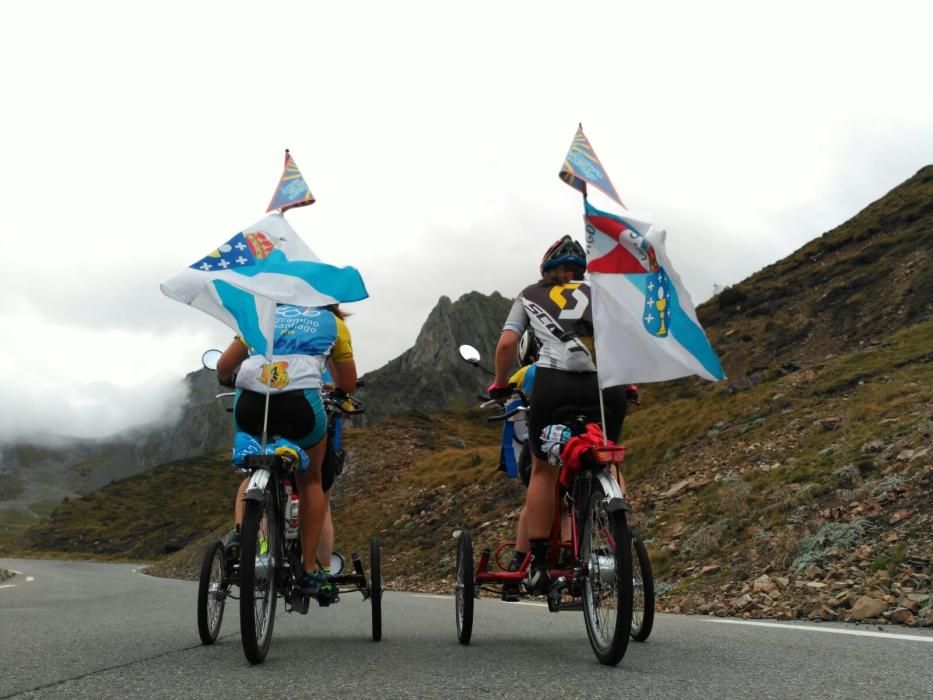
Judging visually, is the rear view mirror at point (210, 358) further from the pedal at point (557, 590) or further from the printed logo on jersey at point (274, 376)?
the pedal at point (557, 590)

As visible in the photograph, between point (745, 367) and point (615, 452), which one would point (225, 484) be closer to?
point (745, 367)

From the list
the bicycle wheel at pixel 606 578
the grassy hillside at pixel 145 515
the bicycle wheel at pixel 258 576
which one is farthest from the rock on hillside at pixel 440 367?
the bicycle wheel at pixel 606 578

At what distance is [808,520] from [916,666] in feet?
17.2

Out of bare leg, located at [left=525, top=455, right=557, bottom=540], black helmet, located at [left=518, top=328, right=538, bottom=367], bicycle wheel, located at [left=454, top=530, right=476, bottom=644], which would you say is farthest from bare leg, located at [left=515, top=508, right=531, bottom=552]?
black helmet, located at [left=518, top=328, right=538, bottom=367]

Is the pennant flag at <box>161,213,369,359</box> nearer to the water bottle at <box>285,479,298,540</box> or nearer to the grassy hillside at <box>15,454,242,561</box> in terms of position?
the water bottle at <box>285,479,298,540</box>

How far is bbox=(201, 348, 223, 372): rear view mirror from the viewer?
Answer: 4668 millimetres

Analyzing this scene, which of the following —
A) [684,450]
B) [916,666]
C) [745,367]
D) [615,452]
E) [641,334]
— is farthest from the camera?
[745,367]

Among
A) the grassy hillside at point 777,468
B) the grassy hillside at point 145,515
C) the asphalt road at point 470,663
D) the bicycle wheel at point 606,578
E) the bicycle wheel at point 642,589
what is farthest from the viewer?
the grassy hillside at point 145,515

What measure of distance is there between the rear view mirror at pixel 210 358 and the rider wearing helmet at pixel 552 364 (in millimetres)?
1724

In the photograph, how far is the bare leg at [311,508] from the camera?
4312mm

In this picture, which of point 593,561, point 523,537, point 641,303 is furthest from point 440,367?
point 593,561

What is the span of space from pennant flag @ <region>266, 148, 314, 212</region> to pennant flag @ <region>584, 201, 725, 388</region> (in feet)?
6.08

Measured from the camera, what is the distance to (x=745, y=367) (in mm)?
29703

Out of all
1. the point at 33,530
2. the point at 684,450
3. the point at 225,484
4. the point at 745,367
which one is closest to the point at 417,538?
the point at 684,450
